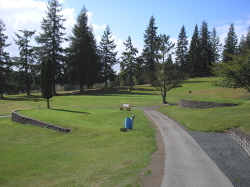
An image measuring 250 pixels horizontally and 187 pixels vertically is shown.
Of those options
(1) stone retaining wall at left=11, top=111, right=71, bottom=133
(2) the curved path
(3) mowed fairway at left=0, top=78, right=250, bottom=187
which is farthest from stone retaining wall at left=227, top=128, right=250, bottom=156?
(1) stone retaining wall at left=11, top=111, right=71, bottom=133

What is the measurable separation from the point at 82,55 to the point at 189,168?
62100 millimetres

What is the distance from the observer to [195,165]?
8.30 meters

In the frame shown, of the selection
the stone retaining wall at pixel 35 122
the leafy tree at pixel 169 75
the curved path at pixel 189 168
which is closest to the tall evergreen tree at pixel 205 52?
the leafy tree at pixel 169 75

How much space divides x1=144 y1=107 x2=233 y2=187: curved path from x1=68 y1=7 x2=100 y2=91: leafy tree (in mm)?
56335

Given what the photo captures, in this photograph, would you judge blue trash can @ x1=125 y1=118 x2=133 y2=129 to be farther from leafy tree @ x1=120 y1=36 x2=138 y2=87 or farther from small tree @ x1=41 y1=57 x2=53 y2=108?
leafy tree @ x1=120 y1=36 x2=138 y2=87

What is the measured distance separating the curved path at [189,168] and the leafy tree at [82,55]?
56335mm

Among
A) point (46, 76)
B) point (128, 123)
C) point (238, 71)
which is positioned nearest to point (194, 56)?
point (238, 71)

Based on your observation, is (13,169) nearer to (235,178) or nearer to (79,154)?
(79,154)

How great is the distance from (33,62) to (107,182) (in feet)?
198

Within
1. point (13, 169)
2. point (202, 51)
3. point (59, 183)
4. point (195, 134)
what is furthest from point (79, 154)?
point (202, 51)

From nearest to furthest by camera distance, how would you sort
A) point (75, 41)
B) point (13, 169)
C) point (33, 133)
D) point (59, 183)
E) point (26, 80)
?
point (59, 183) → point (13, 169) → point (33, 133) → point (26, 80) → point (75, 41)

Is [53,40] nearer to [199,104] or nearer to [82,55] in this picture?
[82,55]

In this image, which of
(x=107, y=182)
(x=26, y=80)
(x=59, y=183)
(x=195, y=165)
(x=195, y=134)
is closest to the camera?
(x=107, y=182)

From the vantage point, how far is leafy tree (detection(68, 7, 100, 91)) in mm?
65812
